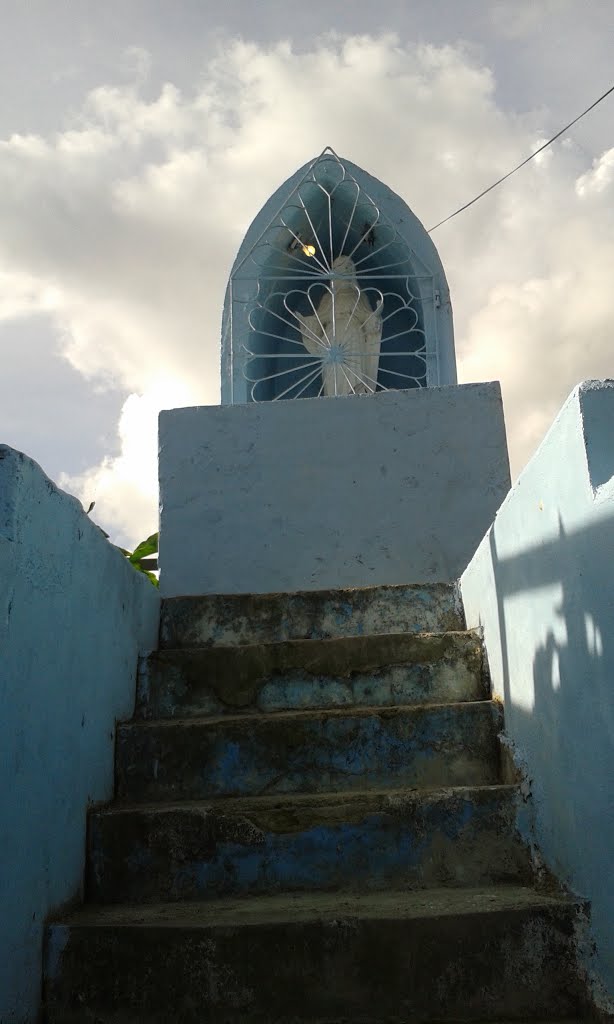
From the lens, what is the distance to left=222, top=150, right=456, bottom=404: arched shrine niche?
5102 millimetres

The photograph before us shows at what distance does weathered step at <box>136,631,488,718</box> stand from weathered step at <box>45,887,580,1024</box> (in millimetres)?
894

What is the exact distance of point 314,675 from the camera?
9.02 feet

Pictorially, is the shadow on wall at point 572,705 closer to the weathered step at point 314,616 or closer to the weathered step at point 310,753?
the weathered step at point 310,753

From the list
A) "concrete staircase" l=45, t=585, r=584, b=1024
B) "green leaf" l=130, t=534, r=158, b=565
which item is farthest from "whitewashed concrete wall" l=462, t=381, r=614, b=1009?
"green leaf" l=130, t=534, r=158, b=565

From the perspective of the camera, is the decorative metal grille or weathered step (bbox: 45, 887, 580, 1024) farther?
the decorative metal grille

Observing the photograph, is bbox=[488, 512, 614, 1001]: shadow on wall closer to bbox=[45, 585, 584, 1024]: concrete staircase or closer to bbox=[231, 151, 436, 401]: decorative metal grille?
bbox=[45, 585, 584, 1024]: concrete staircase

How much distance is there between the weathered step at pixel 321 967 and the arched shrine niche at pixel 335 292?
11.9 ft

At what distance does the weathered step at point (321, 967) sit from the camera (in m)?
1.79

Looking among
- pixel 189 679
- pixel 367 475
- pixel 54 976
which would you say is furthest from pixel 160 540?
pixel 54 976

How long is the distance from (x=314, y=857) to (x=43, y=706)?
783 millimetres

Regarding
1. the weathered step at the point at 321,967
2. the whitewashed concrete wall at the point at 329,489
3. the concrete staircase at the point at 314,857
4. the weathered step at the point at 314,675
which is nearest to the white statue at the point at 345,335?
the whitewashed concrete wall at the point at 329,489

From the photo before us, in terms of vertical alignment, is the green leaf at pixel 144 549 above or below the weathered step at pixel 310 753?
above

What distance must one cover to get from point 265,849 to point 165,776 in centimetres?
43

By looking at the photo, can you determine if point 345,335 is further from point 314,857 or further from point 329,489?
point 314,857
